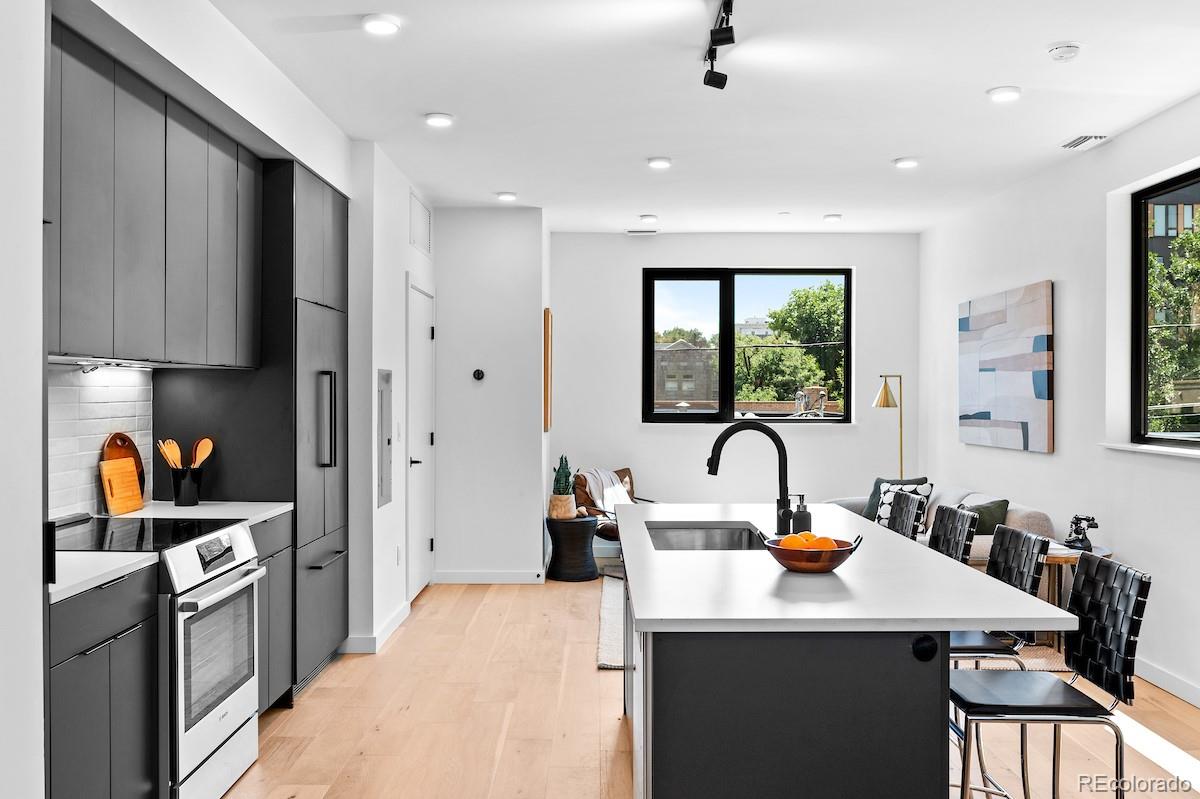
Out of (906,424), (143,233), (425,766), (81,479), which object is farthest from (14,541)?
(906,424)

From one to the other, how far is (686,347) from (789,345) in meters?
0.84

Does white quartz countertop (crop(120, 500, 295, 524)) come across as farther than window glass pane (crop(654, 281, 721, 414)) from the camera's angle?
No

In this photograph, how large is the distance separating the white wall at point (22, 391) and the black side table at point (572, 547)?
14.9 ft

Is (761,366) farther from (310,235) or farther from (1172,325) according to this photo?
(310,235)

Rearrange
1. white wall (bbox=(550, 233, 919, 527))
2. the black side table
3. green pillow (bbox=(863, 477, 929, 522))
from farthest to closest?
white wall (bbox=(550, 233, 919, 527)) < the black side table < green pillow (bbox=(863, 477, 929, 522))

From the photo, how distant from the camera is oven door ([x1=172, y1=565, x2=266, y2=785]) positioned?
103 inches

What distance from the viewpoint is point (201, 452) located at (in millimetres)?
3629

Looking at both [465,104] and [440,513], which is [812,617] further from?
[440,513]

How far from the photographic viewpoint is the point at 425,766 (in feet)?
10.4

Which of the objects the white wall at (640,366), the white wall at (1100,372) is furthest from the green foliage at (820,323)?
the white wall at (1100,372)

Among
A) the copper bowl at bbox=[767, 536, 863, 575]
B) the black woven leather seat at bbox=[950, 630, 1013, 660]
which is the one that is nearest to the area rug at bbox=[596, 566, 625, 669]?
the black woven leather seat at bbox=[950, 630, 1013, 660]

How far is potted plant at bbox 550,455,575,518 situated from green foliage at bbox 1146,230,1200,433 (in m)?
3.52

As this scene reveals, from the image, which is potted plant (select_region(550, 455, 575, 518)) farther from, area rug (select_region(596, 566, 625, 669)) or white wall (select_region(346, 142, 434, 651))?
white wall (select_region(346, 142, 434, 651))

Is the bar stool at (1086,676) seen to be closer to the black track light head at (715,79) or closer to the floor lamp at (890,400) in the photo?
the black track light head at (715,79)
